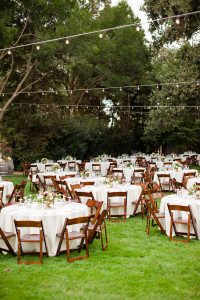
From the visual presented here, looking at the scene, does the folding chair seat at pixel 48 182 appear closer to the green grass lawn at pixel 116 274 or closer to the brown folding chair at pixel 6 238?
the green grass lawn at pixel 116 274

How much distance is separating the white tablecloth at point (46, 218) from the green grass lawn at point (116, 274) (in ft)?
0.88

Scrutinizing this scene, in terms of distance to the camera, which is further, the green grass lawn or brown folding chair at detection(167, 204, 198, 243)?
brown folding chair at detection(167, 204, 198, 243)

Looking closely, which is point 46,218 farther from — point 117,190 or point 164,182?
point 164,182

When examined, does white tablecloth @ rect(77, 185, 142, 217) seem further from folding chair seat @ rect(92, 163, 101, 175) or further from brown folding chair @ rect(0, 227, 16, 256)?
folding chair seat @ rect(92, 163, 101, 175)

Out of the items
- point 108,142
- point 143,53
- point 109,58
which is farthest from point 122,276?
point 143,53

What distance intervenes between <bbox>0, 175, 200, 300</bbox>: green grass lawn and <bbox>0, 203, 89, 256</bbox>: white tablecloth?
0.88ft

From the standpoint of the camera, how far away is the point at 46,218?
236 inches

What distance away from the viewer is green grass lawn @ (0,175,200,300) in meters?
4.52

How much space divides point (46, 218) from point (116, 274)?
5.01 feet

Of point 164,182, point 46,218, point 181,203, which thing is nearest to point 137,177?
point 164,182

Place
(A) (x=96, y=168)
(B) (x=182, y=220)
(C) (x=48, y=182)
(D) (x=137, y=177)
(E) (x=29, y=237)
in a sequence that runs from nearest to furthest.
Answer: (E) (x=29, y=237), (B) (x=182, y=220), (C) (x=48, y=182), (D) (x=137, y=177), (A) (x=96, y=168)

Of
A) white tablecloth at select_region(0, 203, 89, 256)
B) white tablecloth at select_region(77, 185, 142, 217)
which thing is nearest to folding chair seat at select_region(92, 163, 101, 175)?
white tablecloth at select_region(77, 185, 142, 217)

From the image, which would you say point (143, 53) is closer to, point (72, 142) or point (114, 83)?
point (114, 83)

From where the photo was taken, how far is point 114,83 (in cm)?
2719
